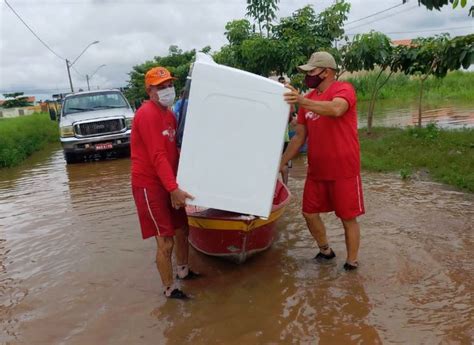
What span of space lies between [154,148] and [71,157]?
10.1 metres

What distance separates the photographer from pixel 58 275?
5258 millimetres

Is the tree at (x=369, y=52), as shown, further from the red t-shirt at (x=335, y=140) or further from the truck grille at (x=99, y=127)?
the red t-shirt at (x=335, y=140)

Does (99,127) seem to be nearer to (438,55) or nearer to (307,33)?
(307,33)

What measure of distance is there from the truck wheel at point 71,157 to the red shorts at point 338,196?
980 centimetres

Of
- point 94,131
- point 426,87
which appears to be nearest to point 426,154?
point 94,131

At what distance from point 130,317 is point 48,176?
8996 millimetres

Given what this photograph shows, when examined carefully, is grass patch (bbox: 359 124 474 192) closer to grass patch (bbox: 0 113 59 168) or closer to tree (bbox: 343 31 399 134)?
tree (bbox: 343 31 399 134)

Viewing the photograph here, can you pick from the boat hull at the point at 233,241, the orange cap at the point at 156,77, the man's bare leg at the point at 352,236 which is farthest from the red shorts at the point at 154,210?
the man's bare leg at the point at 352,236

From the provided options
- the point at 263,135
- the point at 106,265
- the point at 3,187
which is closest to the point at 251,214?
the point at 263,135

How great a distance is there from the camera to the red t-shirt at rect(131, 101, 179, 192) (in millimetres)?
3930

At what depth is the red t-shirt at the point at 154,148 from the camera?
3.93 metres

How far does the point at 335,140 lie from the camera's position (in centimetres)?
438

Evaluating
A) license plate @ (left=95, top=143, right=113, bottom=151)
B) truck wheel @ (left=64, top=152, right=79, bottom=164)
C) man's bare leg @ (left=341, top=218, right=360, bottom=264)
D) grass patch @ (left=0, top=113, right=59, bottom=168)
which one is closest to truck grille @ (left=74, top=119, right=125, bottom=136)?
license plate @ (left=95, top=143, right=113, bottom=151)

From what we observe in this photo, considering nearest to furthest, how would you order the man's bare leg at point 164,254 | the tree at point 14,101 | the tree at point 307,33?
the man's bare leg at point 164,254, the tree at point 307,33, the tree at point 14,101
